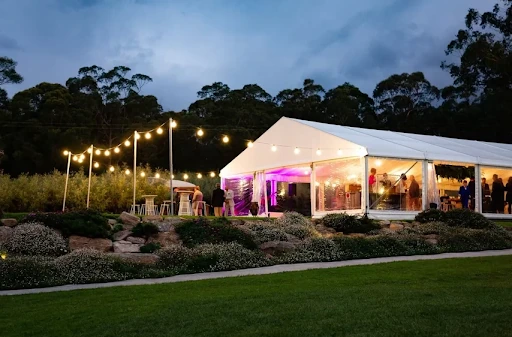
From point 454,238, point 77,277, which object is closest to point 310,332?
point 77,277

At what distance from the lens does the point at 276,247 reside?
416 inches

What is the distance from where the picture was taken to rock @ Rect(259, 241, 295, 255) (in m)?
10.5

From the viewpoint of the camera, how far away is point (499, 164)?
1977cm

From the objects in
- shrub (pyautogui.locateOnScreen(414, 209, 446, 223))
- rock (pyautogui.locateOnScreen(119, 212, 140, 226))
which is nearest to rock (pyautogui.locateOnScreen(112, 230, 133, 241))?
rock (pyautogui.locateOnScreen(119, 212, 140, 226))

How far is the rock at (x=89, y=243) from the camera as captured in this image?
33.9 ft

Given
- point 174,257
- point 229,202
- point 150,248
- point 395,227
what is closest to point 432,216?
point 395,227

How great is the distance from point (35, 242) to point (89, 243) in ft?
3.03

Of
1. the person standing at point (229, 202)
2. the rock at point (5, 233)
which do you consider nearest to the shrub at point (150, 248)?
the rock at point (5, 233)

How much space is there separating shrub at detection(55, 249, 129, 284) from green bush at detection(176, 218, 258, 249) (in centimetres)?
209

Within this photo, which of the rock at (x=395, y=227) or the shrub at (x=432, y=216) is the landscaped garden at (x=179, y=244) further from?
the shrub at (x=432, y=216)

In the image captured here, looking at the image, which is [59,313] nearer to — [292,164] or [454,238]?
[454,238]

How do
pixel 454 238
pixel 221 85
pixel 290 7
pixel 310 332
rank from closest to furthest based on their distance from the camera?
pixel 310 332 < pixel 454 238 < pixel 290 7 < pixel 221 85

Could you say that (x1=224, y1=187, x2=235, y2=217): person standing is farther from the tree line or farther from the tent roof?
the tree line

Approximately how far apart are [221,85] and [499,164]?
26.2 meters
